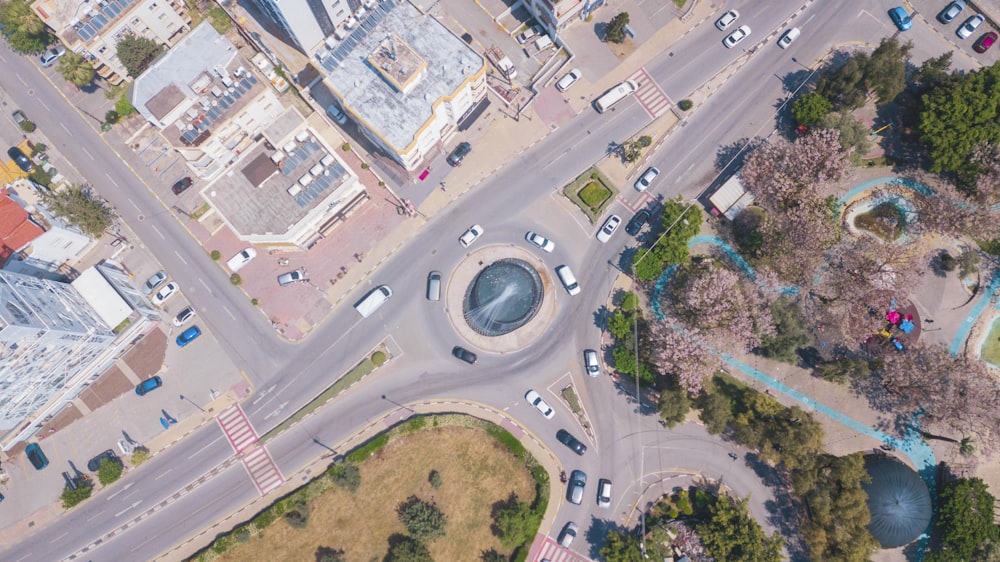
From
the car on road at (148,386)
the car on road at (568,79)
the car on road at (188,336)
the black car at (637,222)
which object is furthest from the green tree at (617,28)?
the car on road at (148,386)

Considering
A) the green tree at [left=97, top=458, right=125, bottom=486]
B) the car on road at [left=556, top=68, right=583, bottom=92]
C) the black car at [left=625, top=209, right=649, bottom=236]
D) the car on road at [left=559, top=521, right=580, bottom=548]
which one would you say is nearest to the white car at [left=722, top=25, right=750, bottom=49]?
the car on road at [left=556, top=68, right=583, bottom=92]

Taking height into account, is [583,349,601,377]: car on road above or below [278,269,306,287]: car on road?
below

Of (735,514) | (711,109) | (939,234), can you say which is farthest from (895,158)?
(735,514)

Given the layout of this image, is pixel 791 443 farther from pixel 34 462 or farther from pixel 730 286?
pixel 34 462

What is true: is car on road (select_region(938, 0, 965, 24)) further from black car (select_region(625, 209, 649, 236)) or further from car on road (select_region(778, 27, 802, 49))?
black car (select_region(625, 209, 649, 236))

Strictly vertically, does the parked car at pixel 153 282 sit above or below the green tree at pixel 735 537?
above

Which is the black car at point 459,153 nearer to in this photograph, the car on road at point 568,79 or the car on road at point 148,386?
the car on road at point 568,79
